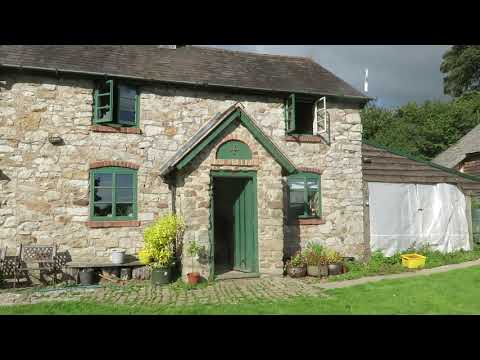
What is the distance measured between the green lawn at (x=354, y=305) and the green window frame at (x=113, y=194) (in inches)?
138

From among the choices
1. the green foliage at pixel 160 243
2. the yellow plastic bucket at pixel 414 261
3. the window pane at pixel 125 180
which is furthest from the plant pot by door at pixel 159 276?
the yellow plastic bucket at pixel 414 261

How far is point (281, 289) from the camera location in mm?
9102

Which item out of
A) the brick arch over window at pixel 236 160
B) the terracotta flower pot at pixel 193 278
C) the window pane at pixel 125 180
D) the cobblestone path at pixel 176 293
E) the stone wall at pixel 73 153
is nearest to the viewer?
the cobblestone path at pixel 176 293

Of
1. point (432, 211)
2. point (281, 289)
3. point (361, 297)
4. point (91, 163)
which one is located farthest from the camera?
point (432, 211)

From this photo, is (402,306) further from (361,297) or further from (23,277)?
(23,277)

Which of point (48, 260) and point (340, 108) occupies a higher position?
point (340, 108)

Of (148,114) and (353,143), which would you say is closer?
(148,114)

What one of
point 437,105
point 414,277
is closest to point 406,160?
point 414,277

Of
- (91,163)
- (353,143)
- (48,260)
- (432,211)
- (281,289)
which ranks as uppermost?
(353,143)

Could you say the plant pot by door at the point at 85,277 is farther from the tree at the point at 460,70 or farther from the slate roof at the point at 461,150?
the tree at the point at 460,70

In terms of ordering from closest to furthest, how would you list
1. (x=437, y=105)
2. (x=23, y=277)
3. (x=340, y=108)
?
1. (x=23, y=277)
2. (x=340, y=108)
3. (x=437, y=105)

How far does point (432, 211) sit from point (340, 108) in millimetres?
5299

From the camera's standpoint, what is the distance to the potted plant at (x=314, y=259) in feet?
35.8

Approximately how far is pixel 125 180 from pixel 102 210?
1064 mm
